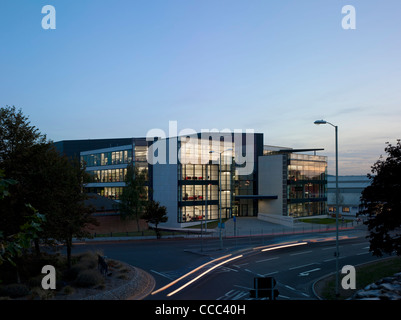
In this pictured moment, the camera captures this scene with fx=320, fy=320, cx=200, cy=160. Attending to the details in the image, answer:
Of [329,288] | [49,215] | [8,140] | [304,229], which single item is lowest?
[304,229]

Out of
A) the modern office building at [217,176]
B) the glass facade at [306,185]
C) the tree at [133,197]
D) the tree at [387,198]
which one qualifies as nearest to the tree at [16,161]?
the tree at [387,198]

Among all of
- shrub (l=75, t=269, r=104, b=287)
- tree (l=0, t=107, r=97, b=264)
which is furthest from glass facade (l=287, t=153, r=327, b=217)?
tree (l=0, t=107, r=97, b=264)

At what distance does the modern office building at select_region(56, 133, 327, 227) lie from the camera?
58219 mm

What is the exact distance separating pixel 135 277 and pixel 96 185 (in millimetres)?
58105

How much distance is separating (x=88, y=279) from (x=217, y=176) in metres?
45.4

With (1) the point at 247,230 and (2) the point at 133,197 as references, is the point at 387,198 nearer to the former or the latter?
(1) the point at 247,230

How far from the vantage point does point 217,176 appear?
63188mm

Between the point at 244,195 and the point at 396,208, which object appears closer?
the point at 396,208

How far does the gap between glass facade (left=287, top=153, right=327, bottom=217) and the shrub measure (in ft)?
176

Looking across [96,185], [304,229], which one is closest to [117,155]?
[96,185]

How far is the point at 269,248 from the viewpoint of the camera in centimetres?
3516

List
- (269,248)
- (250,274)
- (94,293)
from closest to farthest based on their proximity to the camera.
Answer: (94,293), (250,274), (269,248)

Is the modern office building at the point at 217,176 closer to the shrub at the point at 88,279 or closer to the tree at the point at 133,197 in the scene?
the tree at the point at 133,197

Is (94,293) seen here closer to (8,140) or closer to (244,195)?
(8,140)
